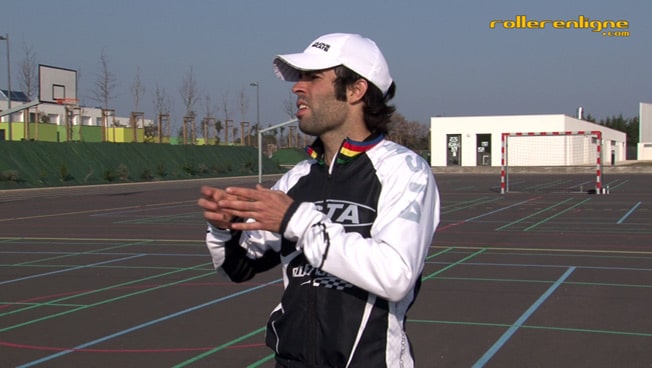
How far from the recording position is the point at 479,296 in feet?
28.3

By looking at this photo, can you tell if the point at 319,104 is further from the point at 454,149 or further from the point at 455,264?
the point at 454,149

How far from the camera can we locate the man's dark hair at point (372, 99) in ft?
8.18

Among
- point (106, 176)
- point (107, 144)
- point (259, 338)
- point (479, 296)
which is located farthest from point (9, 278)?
point (107, 144)

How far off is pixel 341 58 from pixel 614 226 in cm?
1636

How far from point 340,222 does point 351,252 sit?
0.25m

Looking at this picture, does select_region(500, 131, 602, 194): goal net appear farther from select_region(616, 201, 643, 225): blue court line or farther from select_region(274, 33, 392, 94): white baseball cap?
select_region(274, 33, 392, 94): white baseball cap

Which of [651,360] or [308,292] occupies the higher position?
[308,292]

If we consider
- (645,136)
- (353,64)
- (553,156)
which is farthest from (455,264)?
(645,136)

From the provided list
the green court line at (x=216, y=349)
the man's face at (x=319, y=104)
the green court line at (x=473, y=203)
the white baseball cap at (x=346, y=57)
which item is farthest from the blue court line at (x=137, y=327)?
the green court line at (x=473, y=203)

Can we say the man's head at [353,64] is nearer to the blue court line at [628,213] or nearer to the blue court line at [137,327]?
the blue court line at [137,327]

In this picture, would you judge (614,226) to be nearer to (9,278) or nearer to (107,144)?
(9,278)

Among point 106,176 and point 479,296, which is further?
point 106,176

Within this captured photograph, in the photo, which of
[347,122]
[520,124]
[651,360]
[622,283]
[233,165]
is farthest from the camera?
Answer: [520,124]

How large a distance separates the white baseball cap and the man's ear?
3cm
